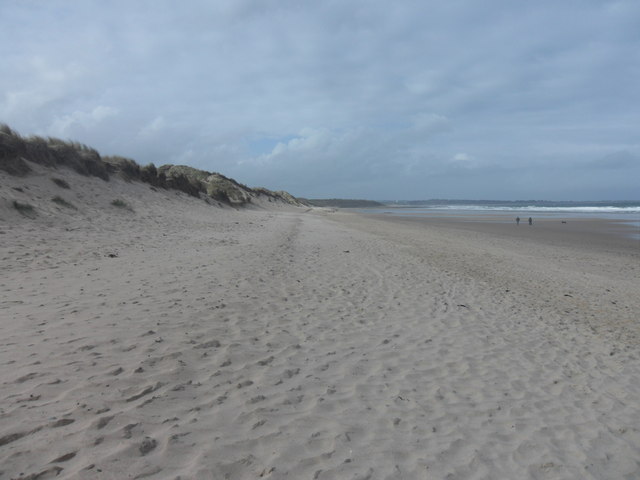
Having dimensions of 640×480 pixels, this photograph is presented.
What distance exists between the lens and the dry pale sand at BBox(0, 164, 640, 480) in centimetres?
315

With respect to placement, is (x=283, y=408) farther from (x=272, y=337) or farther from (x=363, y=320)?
(x=363, y=320)

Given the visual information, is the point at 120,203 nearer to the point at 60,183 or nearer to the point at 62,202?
the point at 60,183

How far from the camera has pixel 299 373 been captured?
15.4ft

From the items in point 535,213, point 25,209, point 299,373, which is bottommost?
point 299,373

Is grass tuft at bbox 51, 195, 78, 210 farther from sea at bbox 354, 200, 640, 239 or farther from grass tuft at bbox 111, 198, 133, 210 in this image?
sea at bbox 354, 200, 640, 239

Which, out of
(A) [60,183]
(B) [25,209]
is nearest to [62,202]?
(A) [60,183]

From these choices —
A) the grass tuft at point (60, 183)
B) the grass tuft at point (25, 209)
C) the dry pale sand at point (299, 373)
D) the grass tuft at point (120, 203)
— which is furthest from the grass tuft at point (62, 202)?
the dry pale sand at point (299, 373)

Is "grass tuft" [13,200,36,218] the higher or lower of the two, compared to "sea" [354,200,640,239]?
higher

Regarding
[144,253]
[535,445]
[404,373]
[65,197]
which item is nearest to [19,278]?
[144,253]

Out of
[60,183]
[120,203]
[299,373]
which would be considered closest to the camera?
[299,373]

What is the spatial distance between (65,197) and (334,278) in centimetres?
1309

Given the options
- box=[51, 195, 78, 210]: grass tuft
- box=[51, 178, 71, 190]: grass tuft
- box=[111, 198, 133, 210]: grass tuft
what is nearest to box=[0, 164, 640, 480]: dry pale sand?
box=[51, 195, 78, 210]: grass tuft

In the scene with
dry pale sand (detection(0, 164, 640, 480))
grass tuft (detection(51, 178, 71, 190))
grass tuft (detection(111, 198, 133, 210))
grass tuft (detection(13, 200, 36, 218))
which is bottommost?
dry pale sand (detection(0, 164, 640, 480))

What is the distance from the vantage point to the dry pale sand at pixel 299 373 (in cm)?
315
